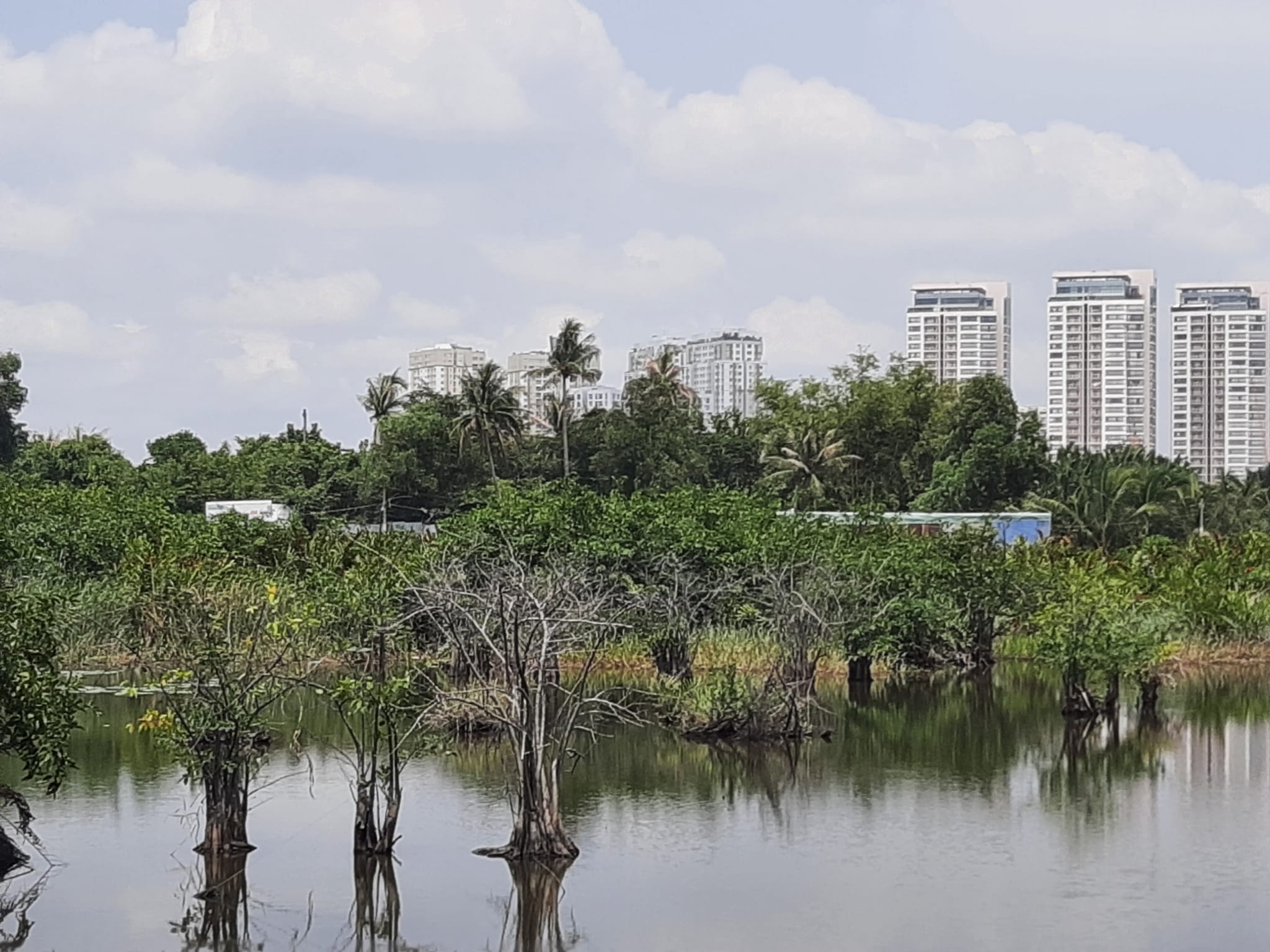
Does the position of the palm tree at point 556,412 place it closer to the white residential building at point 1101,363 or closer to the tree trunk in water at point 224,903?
the tree trunk in water at point 224,903

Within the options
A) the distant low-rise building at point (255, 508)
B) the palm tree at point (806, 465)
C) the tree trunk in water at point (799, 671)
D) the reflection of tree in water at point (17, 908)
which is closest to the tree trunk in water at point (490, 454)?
the distant low-rise building at point (255, 508)

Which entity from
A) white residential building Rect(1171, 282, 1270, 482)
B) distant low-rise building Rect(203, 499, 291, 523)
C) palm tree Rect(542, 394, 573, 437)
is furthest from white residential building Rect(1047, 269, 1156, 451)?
distant low-rise building Rect(203, 499, 291, 523)

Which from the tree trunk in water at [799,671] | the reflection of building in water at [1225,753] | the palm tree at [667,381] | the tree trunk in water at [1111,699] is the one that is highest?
the palm tree at [667,381]

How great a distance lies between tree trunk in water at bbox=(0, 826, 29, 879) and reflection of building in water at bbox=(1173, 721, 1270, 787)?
12.3 meters

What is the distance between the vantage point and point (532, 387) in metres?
116

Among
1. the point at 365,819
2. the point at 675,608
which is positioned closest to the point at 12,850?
the point at 365,819

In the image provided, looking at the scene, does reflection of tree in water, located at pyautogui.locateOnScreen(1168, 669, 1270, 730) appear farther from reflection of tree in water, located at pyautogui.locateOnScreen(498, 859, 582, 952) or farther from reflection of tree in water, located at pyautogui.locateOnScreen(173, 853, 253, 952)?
reflection of tree in water, located at pyautogui.locateOnScreen(173, 853, 253, 952)

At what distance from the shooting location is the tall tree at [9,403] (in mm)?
58156

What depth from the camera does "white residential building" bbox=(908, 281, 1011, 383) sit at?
107875 millimetres

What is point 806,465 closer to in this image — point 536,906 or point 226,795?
point 226,795

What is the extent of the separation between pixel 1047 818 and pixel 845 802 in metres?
2.06

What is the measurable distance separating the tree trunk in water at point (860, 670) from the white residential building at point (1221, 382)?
80605mm

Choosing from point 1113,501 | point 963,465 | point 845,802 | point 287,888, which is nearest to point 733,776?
point 845,802

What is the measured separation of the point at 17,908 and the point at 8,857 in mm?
1429
